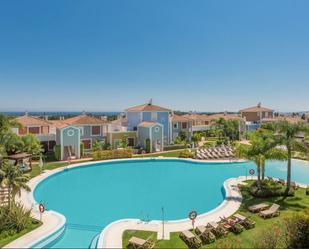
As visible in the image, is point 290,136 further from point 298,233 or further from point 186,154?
point 186,154

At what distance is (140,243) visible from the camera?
11.7 metres

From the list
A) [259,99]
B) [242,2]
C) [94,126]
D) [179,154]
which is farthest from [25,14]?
[259,99]

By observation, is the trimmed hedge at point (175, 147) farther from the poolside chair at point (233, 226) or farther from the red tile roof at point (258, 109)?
the red tile roof at point (258, 109)

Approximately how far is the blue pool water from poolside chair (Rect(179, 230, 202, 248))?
393cm

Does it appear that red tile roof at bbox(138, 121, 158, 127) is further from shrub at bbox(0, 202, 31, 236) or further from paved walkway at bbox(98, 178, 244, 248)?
shrub at bbox(0, 202, 31, 236)

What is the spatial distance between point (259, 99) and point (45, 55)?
55.8 meters

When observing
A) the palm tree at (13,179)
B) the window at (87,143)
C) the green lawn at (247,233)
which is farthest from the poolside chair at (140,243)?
the window at (87,143)

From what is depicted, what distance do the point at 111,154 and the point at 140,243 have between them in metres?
23.5

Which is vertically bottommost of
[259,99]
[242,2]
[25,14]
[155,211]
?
[155,211]

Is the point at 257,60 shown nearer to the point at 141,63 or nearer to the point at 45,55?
the point at 141,63

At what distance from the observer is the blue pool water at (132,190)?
16453 mm

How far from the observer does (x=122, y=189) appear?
2255cm

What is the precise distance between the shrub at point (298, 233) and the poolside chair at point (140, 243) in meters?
6.25

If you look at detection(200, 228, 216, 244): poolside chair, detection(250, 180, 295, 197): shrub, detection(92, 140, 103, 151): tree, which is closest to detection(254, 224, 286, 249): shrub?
detection(200, 228, 216, 244): poolside chair
